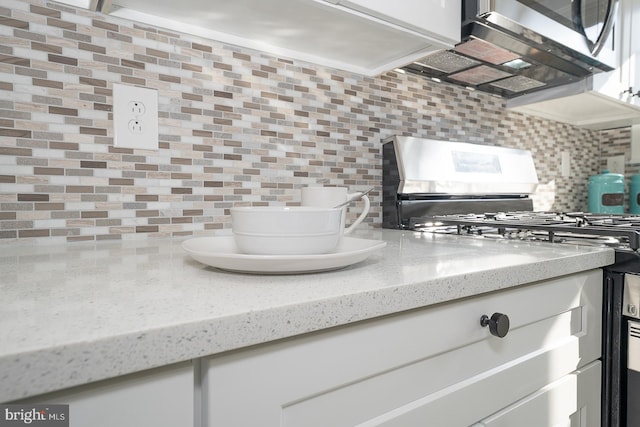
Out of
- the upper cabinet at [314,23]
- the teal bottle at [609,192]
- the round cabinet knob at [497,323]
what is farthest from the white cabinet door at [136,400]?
the teal bottle at [609,192]

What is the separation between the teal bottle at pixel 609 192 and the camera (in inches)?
76.2

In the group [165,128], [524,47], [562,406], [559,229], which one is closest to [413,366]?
[562,406]

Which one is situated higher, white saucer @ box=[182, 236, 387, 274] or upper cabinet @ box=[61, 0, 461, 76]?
upper cabinet @ box=[61, 0, 461, 76]

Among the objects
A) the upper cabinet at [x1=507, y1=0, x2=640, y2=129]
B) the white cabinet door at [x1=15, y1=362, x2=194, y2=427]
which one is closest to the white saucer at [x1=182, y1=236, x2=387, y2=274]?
the white cabinet door at [x1=15, y1=362, x2=194, y2=427]

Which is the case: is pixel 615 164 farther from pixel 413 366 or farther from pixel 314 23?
pixel 413 366

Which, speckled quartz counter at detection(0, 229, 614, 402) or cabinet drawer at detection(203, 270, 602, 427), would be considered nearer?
speckled quartz counter at detection(0, 229, 614, 402)

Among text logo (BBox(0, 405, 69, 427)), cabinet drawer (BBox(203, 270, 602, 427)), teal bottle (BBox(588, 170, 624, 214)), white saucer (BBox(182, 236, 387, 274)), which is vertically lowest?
cabinet drawer (BBox(203, 270, 602, 427))

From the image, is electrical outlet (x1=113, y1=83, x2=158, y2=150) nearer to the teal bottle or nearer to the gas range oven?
the gas range oven

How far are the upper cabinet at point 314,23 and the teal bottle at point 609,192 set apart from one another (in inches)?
56.6

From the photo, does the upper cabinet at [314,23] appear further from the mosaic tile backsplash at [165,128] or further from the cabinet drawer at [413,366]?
the cabinet drawer at [413,366]

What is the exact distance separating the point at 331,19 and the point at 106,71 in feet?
1.73

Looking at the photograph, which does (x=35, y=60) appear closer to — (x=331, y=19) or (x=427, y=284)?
(x=331, y=19)

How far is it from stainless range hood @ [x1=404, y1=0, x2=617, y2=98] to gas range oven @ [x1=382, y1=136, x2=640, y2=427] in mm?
264

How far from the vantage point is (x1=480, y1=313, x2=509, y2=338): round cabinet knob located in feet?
1.97
